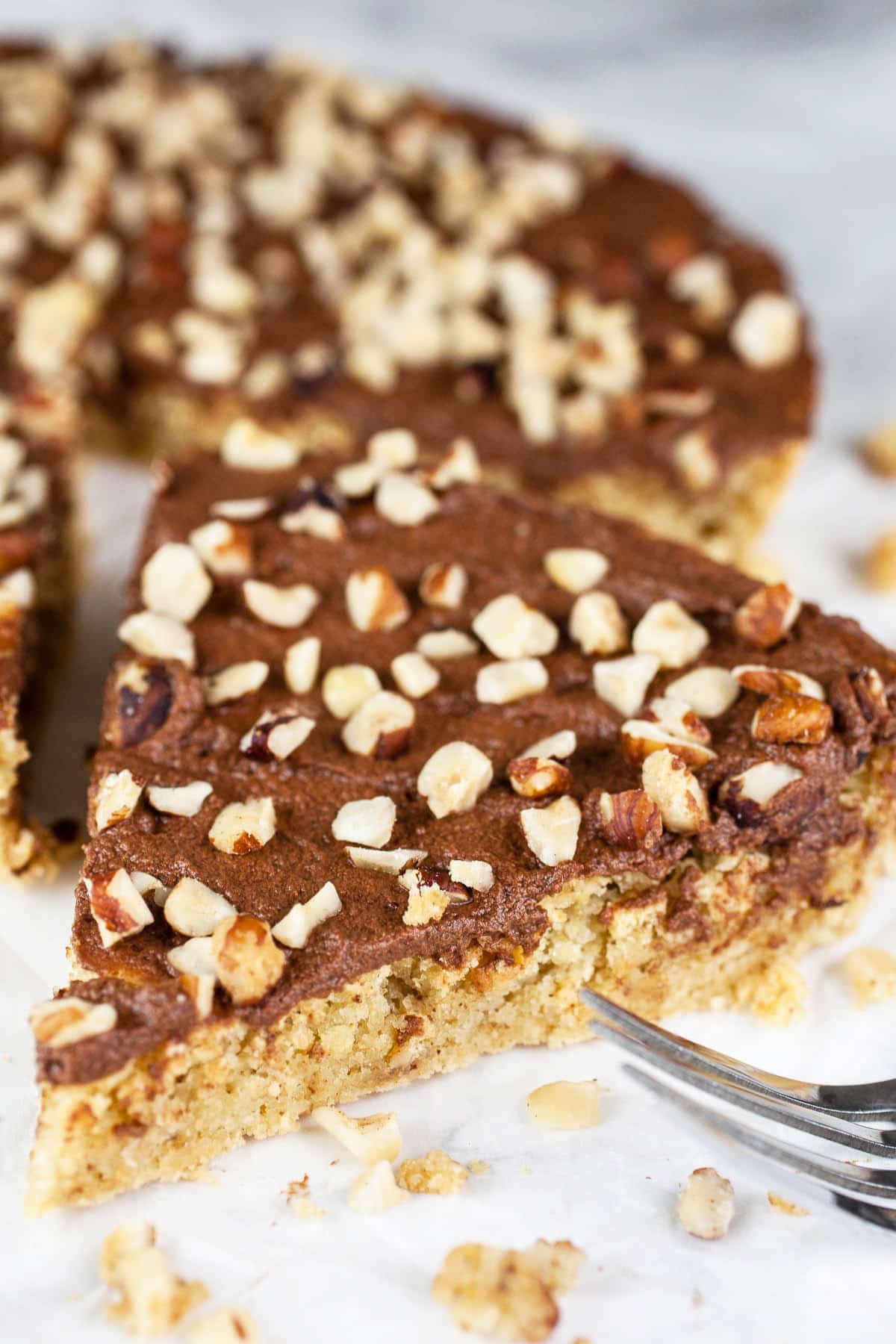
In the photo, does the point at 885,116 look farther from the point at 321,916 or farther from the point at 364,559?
the point at 321,916

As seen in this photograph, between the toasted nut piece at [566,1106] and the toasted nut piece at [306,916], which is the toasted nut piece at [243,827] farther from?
the toasted nut piece at [566,1106]

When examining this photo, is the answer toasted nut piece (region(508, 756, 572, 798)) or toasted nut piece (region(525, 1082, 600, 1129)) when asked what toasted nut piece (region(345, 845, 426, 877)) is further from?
toasted nut piece (region(525, 1082, 600, 1129))

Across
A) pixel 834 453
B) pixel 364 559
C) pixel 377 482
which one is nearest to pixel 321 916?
pixel 364 559

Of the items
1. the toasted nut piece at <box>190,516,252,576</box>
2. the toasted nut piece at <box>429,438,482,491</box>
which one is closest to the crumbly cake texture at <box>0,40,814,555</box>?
the toasted nut piece at <box>429,438,482,491</box>

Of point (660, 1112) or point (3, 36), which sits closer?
point (660, 1112)

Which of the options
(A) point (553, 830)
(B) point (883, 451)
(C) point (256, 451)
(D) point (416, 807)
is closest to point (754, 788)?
(A) point (553, 830)

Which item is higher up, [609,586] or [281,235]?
[281,235]
